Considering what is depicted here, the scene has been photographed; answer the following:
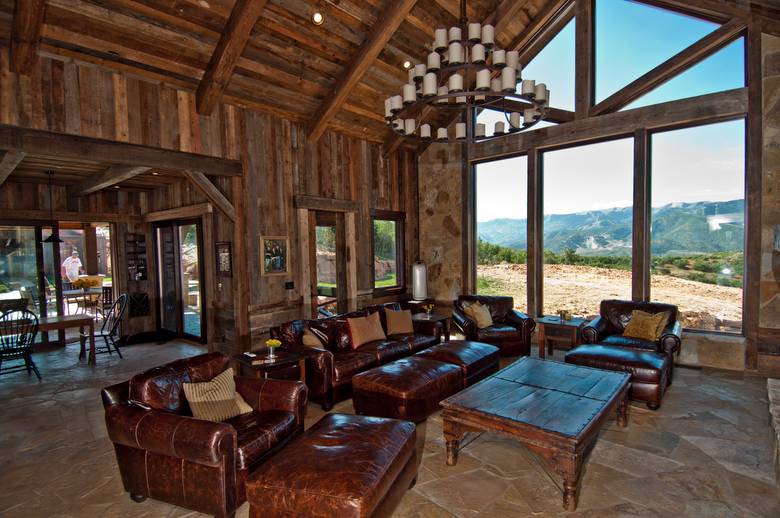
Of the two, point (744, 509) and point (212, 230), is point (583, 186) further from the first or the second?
point (212, 230)

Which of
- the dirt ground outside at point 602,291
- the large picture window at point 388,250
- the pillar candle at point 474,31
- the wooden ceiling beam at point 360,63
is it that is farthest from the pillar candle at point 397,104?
the dirt ground outside at point 602,291

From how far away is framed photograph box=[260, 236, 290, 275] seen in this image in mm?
5727

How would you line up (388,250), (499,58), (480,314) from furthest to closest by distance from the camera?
(388,250), (480,314), (499,58)

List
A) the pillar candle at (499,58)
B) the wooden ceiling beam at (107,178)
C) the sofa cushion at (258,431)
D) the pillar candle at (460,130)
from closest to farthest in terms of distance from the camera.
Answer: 1. the sofa cushion at (258,431)
2. the pillar candle at (499,58)
3. the pillar candle at (460,130)
4. the wooden ceiling beam at (107,178)

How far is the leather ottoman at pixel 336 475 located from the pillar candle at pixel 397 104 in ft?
9.15

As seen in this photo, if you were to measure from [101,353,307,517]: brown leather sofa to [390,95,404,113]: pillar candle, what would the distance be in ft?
8.75

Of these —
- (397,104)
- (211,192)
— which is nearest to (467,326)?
(397,104)

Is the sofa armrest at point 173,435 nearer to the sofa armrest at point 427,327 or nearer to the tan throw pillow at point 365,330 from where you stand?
the tan throw pillow at point 365,330

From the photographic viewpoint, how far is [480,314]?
6023mm

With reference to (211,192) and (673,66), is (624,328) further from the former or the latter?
(211,192)

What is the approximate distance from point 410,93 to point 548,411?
2.83 meters

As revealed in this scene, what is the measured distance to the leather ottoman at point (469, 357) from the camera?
4230 mm

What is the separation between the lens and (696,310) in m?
5.55

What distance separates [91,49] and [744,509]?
6520 mm
